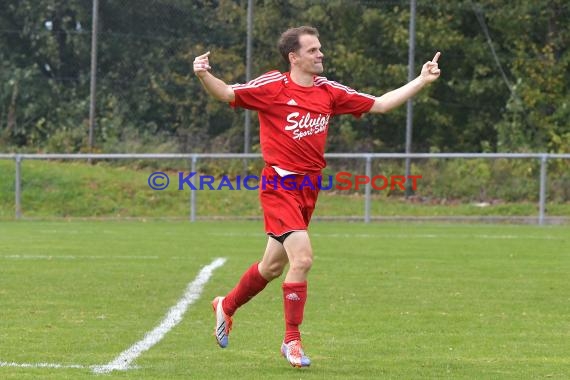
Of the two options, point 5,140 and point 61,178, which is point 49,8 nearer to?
point 5,140

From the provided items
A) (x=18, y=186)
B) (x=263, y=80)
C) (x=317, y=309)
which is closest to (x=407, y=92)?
(x=263, y=80)

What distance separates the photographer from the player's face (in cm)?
738

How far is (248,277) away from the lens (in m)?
7.65

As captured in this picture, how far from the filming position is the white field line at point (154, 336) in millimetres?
6832

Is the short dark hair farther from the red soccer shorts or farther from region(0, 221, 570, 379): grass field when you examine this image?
region(0, 221, 570, 379): grass field

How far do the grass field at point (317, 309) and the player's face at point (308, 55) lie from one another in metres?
1.76

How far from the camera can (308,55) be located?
739 cm

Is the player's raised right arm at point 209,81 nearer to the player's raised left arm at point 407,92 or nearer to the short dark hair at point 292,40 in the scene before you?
the short dark hair at point 292,40

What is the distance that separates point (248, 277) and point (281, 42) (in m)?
1.47

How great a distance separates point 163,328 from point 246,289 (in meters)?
1.14

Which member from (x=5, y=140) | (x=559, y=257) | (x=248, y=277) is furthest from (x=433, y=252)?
(x=5, y=140)
